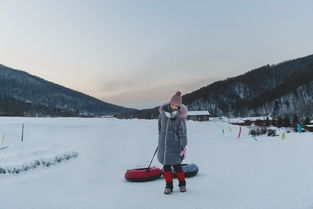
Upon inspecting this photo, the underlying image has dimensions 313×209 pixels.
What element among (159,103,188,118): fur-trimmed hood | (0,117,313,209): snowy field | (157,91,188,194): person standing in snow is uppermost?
(159,103,188,118): fur-trimmed hood

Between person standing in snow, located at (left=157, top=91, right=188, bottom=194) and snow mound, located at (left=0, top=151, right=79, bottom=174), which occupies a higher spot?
person standing in snow, located at (left=157, top=91, right=188, bottom=194)

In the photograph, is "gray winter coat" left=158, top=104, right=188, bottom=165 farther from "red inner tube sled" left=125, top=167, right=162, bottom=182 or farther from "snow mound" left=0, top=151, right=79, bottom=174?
"snow mound" left=0, top=151, right=79, bottom=174

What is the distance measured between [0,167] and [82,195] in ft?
11.3

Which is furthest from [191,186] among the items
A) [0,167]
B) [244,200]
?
[0,167]

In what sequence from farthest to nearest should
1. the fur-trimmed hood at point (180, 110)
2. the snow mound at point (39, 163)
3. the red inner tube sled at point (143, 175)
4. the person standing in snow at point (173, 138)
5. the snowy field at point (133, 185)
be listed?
1. the snow mound at point (39, 163)
2. the red inner tube sled at point (143, 175)
3. the fur-trimmed hood at point (180, 110)
4. the person standing in snow at point (173, 138)
5. the snowy field at point (133, 185)

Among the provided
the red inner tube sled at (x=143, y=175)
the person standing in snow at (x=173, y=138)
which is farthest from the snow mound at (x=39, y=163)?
the person standing in snow at (x=173, y=138)

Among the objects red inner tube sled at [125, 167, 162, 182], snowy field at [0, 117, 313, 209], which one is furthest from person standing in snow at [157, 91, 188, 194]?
red inner tube sled at [125, 167, 162, 182]

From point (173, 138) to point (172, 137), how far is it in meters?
0.03

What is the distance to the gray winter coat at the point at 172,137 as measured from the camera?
5645 mm

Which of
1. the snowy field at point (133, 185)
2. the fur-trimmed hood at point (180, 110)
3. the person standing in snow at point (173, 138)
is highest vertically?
the fur-trimmed hood at point (180, 110)

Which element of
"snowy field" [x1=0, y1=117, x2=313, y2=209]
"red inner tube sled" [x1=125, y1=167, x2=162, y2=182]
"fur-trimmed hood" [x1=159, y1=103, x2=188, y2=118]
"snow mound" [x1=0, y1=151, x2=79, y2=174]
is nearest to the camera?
"snowy field" [x1=0, y1=117, x2=313, y2=209]

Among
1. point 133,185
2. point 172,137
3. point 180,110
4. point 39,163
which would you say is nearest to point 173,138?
point 172,137

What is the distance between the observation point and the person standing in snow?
18.5 feet

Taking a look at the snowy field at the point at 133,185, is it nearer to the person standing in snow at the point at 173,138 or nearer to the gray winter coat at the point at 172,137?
the person standing in snow at the point at 173,138
